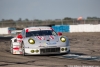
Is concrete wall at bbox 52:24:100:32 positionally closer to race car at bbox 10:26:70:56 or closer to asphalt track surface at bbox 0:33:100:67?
asphalt track surface at bbox 0:33:100:67

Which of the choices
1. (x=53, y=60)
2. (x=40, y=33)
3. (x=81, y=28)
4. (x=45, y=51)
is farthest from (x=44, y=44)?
(x=81, y=28)

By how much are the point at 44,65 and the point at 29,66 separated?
1.44ft

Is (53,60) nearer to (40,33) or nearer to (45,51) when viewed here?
(45,51)

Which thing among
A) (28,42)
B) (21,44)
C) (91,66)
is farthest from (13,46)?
(91,66)

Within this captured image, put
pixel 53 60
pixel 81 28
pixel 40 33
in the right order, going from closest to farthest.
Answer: pixel 53 60 → pixel 40 33 → pixel 81 28

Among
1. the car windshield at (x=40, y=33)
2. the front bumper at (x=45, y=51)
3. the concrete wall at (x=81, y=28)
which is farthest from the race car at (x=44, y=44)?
the concrete wall at (x=81, y=28)

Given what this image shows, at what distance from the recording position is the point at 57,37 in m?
12.1

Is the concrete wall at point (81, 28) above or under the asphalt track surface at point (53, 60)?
above

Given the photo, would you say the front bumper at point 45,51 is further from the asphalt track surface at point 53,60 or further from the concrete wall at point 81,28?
the concrete wall at point 81,28

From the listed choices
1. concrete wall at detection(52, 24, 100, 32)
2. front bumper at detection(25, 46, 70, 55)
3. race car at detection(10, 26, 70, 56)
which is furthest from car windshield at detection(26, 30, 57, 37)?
concrete wall at detection(52, 24, 100, 32)

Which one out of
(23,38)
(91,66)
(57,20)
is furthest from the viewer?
(57,20)

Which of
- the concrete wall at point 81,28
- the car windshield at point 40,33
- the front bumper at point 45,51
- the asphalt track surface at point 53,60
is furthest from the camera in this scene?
the concrete wall at point 81,28

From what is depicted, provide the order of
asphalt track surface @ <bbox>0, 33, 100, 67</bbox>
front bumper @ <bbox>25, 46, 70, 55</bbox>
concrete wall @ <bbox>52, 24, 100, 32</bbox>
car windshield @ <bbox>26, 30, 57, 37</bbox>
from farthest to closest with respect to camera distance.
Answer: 1. concrete wall @ <bbox>52, 24, 100, 32</bbox>
2. car windshield @ <bbox>26, 30, 57, 37</bbox>
3. front bumper @ <bbox>25, 46, 70, 55</bbox>
4. asphalt track surface @ <bbox>0, 33, 100, 67</bbox>

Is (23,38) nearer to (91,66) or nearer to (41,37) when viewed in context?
(41,37)
